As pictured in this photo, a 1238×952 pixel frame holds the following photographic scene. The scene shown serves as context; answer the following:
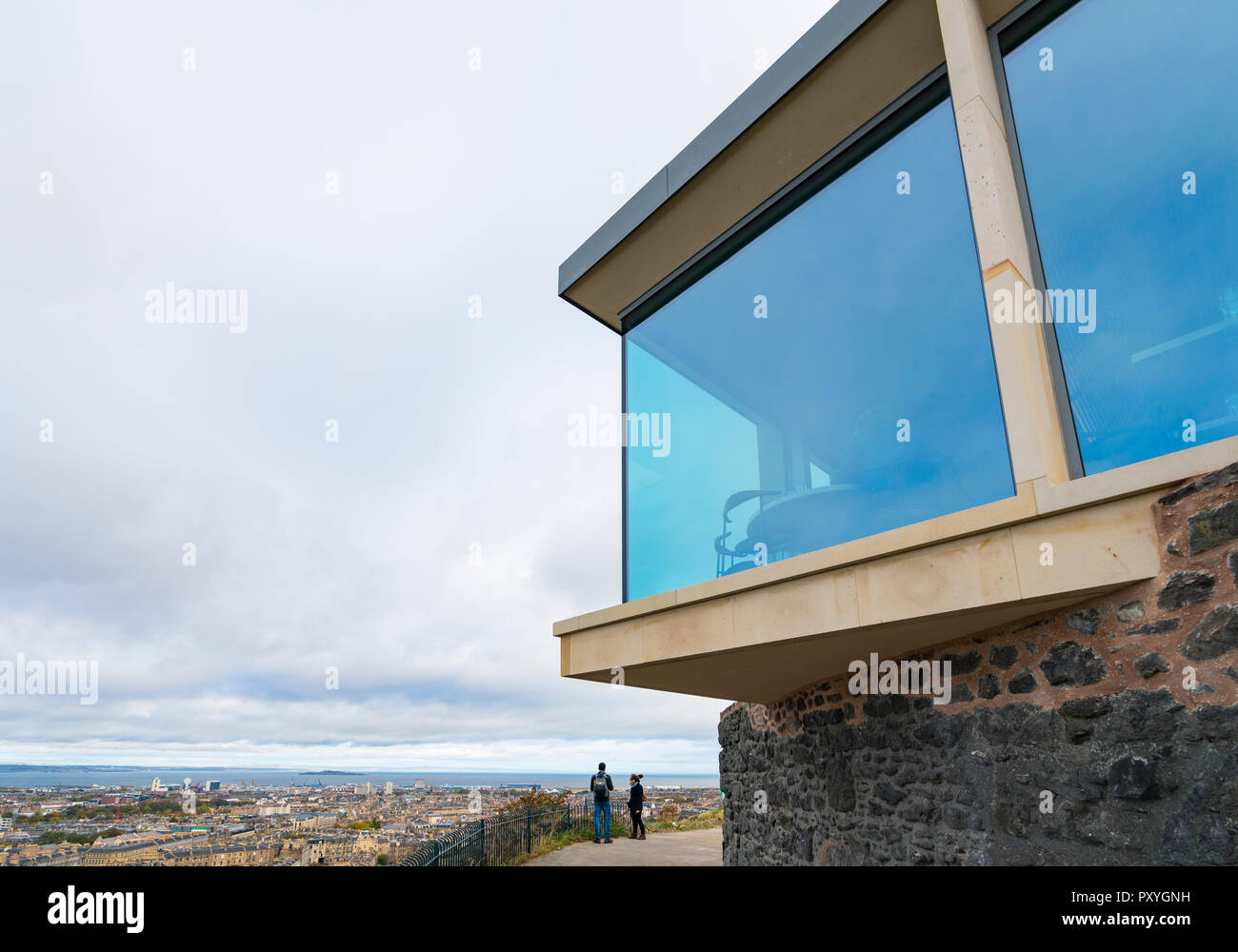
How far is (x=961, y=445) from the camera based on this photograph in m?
4.61

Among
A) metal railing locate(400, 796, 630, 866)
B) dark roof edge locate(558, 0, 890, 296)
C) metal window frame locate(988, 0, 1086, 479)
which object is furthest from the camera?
metal railing locate(400, 796, 630, 866)

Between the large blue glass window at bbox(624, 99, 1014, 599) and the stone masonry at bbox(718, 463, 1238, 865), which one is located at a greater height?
the large blue glass window at bbox(624, 99, 1014, 599)

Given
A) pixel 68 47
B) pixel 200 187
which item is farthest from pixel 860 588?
pixel 200 187

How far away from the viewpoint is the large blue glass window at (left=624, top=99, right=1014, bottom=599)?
15.6 ft

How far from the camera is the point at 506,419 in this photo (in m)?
22.8

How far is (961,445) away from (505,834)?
11.2 m

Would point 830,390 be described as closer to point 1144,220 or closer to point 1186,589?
point 1144,220

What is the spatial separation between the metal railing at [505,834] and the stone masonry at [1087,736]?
5763mm

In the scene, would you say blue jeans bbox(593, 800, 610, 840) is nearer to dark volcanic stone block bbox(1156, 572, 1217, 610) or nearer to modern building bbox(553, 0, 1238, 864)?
modern building bbox(553, 0, 1238, 864)

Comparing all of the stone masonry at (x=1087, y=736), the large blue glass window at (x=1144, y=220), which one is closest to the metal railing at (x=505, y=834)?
the stone masonry at (x=1087, y=736)

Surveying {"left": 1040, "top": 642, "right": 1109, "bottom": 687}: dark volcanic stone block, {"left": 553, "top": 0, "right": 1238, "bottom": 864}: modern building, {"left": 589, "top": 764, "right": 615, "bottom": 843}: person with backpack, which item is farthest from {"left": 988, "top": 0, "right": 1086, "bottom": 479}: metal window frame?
{"left": 589, "top": 764, "right": 615, "bottom": 843}: person with backpack

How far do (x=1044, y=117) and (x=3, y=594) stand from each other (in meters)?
76.2

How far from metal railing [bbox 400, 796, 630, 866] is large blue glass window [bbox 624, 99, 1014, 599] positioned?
547 cm
